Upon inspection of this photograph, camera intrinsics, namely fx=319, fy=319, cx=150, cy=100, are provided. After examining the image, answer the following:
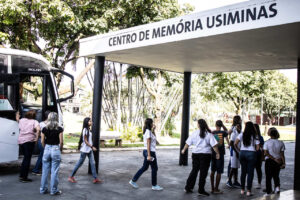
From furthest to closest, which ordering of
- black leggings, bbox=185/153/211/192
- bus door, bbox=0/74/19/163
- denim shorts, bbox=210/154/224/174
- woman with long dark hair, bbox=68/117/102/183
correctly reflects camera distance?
1. bus door, bbox=0/74/19/163
2. woman with long dark hair, bbox=68/117/102/183
3. denim shorts, bbox=210/154/224/174
4. black leggings, bbox=185/153/211/192

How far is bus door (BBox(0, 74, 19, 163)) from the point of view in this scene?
329 inches

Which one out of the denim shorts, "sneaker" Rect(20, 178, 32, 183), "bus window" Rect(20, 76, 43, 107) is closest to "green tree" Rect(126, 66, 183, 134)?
"bus window" Rect(20, 76, 43, 107)

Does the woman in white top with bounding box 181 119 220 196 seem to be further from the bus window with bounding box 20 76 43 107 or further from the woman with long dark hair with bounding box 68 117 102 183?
the bus window with bounding box 20 76 43 107

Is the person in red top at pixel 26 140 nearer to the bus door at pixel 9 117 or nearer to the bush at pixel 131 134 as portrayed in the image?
the bus door at pixel 9 117

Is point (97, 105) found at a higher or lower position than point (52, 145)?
higher

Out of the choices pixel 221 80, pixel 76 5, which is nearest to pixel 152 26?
pixel 76 5

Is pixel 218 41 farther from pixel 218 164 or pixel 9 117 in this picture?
pixel 9 117

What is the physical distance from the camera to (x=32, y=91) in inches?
360

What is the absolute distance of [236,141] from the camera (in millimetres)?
7160

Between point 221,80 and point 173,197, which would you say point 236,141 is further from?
point 221,80

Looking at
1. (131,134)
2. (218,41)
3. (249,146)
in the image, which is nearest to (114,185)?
(249,146)

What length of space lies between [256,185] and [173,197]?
287 cm

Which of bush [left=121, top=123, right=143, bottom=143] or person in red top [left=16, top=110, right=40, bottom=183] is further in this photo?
bush [left=121, top=123, right=143, bottom=143]

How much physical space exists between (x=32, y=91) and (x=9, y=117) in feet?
3.42
